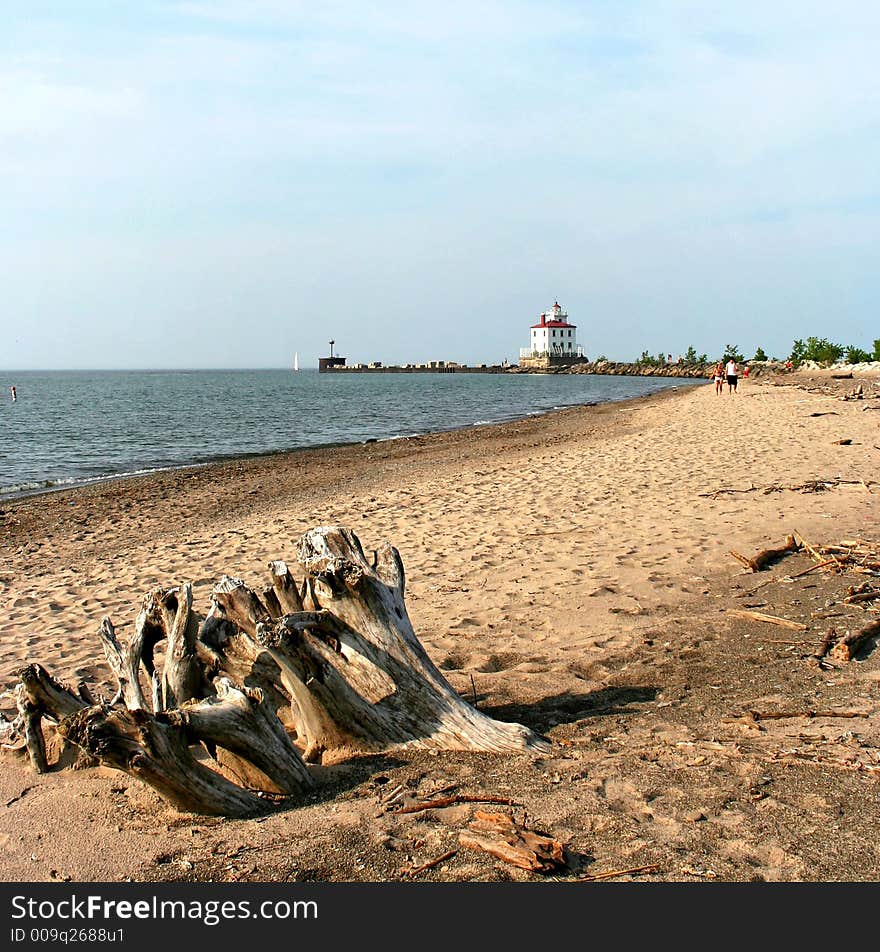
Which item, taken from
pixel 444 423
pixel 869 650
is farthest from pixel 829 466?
pixel 444 423

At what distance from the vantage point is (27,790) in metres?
4.18


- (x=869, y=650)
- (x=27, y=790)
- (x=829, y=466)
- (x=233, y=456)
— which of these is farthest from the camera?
(x=233, y=456)

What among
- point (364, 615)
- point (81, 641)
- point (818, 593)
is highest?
point (364, 615)

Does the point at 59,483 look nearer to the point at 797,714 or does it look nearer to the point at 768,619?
the point at 768,619

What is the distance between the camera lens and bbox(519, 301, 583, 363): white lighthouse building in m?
131

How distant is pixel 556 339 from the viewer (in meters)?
132

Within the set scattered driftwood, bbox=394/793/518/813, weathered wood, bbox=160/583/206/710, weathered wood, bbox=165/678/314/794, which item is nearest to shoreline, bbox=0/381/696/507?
weathered wood, bbox=160/583/206/710

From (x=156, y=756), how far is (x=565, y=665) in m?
3.03

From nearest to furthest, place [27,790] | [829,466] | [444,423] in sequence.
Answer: [27,790] → [829,466] → [444,423]

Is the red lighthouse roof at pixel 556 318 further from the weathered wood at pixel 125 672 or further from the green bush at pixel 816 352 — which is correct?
the weathered wood at pixel 125 672

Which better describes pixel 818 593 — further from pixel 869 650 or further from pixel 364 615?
pixel 364 615

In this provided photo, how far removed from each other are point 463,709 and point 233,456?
2124 centimetres

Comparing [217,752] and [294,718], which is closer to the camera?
[217,752]

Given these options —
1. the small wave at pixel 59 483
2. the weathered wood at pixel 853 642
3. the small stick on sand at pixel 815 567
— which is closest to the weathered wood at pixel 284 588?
the weathered wood at pixel 853 642
